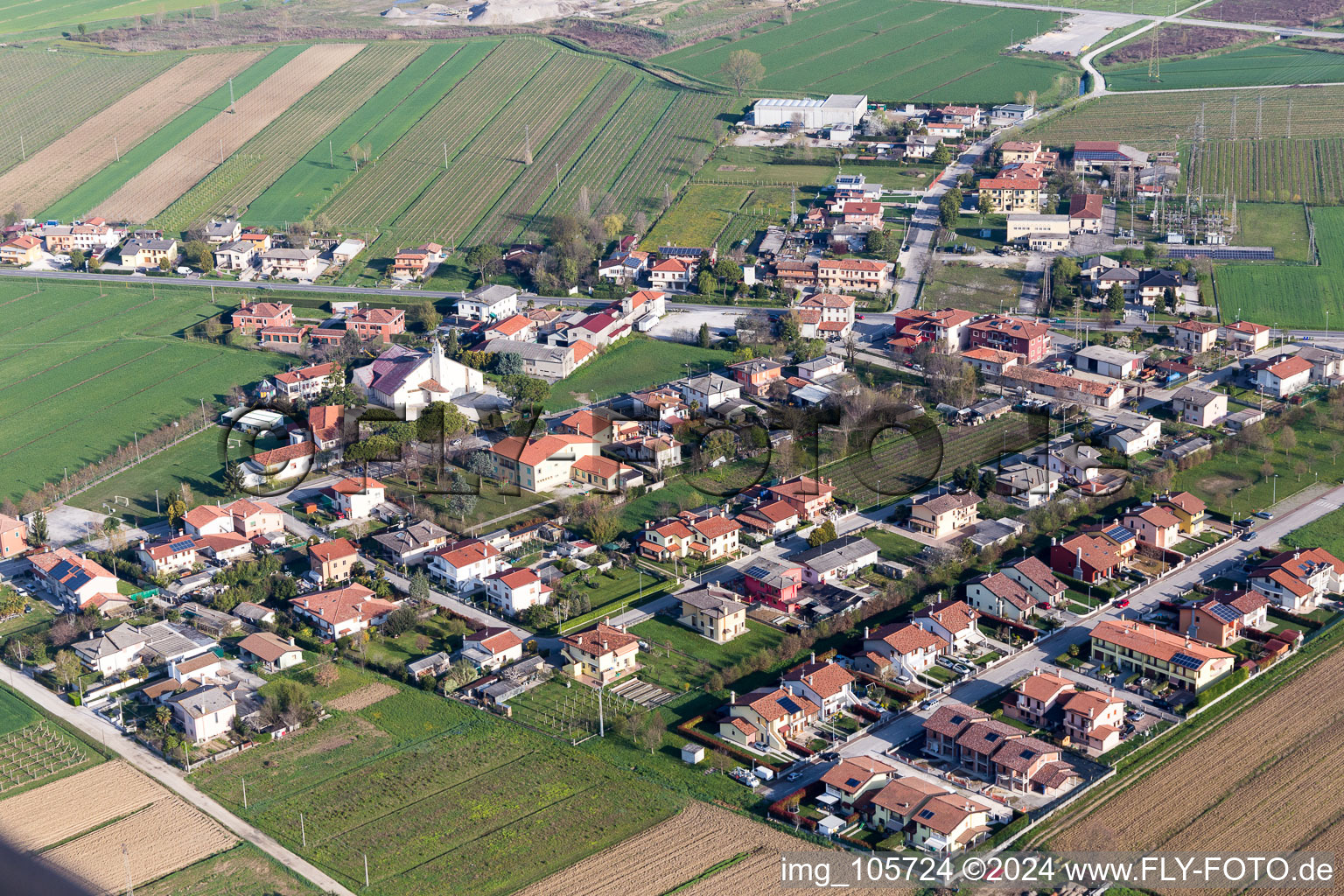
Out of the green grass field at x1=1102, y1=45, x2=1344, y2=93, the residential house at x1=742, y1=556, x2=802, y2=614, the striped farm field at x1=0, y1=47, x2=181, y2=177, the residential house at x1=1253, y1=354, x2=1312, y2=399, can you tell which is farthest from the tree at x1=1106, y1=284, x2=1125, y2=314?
the striped farm field at x1=0, y1=47, x2=181, y2=177

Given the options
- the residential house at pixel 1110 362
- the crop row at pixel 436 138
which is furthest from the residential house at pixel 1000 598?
the crop row at pixel 436 138

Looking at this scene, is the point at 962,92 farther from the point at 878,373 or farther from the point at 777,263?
the point at 878,373

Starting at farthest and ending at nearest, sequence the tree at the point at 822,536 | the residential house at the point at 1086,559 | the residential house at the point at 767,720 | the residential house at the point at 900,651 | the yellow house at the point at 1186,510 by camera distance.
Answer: the yellow house at the point at 1186,510 < the tree at the point at 822,536 < the residential house at the point at 1086,559 < the residential house at the point at 900,651 < the residential house at the point at 767,720

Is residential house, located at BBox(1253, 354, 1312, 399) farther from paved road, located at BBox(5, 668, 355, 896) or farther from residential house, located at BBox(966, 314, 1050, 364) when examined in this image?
paved road, located at BBox(5, 668, 355, 896)

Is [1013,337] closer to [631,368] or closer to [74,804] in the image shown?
[631,368]

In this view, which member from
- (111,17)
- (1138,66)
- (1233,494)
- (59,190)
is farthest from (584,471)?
(111,17)

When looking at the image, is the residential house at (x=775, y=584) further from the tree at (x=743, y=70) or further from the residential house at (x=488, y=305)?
the tree at (x=743, y=70)

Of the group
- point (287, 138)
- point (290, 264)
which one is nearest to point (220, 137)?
point (287, 138)
